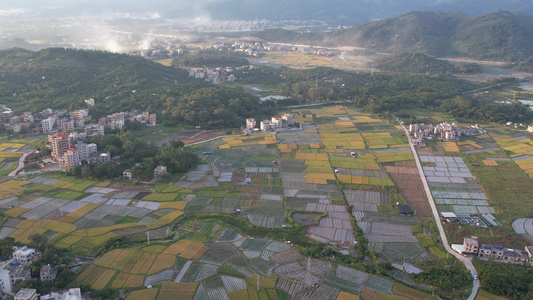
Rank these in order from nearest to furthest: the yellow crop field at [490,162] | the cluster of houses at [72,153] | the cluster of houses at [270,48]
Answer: the cluster of houses at [72,153]
the yellow crop field at [490,162]
the cluster of houses at [270,48]

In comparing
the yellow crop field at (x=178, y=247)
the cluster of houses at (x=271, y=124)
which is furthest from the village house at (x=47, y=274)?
the cluster of houses at (x=271, y=124)

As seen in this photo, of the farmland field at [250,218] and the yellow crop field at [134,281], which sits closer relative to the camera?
the yellow crop field at [134,281]

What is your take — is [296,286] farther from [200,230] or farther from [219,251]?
[200,230]

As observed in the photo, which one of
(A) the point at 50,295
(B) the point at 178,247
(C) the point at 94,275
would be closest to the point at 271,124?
(B) the point at 178,247

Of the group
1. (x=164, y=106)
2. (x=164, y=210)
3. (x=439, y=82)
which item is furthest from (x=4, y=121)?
(x=439, y=82)

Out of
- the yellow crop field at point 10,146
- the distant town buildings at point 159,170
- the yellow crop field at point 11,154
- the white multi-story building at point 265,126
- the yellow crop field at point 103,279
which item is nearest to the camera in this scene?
the yellow crop field at point 103,279

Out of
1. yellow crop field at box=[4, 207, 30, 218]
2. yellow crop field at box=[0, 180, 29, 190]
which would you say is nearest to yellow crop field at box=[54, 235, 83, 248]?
yellow crop field at box=[4, 207, 30, 218]

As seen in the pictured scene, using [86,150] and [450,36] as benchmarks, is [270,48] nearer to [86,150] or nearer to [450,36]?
[450,36]

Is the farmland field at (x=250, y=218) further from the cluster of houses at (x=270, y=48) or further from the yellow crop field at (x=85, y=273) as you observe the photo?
the cluster of houses at (x=270, y=48)
